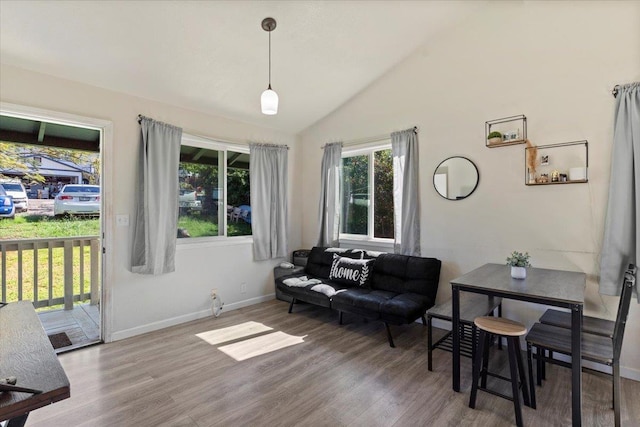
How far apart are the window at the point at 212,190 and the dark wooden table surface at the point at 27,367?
98.0 inches

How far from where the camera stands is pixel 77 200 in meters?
4.55

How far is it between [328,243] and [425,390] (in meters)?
2.51

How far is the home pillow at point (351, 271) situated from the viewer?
377 cm

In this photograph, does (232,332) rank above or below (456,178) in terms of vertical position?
below

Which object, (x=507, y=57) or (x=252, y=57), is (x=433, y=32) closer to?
(x=507, y=57)

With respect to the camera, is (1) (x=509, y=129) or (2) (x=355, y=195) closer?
(1) (x=509, y=129)

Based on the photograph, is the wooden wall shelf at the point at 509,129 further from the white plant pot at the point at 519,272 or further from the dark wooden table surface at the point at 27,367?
the dark wooden table surface at the point at 27,367

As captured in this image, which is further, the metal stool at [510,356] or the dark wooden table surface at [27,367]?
the metal stool at [510,356]

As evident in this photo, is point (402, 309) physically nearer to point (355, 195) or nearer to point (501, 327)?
point (501, 327)

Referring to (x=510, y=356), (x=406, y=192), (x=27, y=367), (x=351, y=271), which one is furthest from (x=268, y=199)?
(x=27, y=367)

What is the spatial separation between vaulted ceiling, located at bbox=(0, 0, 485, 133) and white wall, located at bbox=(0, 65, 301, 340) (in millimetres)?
135

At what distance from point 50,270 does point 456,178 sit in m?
5.24

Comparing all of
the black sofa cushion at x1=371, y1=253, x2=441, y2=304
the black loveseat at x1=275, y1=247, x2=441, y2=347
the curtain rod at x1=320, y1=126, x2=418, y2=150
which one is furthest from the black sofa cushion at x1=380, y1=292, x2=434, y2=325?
the curtain rod at x1=320, y1=126, x2=418, y2=150

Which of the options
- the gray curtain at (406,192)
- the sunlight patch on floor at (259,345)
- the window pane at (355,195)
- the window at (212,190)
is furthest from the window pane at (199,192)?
the gray curtain at (406,192)
